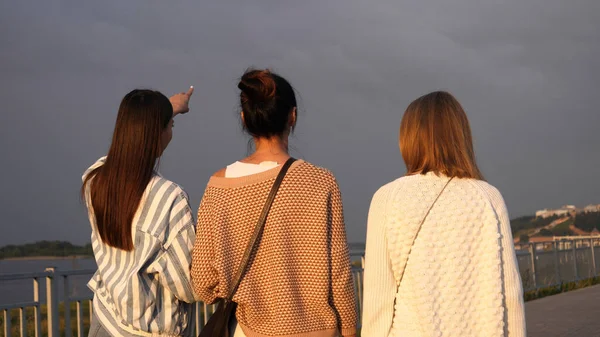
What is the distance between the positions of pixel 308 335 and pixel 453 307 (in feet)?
2.20

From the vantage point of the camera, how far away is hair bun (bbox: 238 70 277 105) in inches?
141

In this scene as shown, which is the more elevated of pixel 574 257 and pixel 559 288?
pixel 574 257

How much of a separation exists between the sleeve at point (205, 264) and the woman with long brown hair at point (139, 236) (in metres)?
0.04

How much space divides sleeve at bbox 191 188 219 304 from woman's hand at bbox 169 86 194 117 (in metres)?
0.57

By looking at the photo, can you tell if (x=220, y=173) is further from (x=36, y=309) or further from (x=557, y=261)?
(x=557, y=261)

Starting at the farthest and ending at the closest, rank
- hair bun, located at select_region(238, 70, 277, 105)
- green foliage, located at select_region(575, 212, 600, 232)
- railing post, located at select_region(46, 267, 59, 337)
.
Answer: green foliage, located at select_region(575, 212, 600, 232)
railing post, located at select_region(46, 267, 59, 337)
hair bun, located at select_region(238, 70, 277, 105)

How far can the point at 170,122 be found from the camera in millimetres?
3781

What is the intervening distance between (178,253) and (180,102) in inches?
32.0

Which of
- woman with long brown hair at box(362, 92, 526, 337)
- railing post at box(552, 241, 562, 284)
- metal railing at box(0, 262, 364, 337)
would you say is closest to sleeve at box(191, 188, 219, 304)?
woman with long brown hair at box(362, 92, 526, 337)

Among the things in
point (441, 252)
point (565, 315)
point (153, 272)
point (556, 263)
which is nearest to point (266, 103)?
point (153, 272)

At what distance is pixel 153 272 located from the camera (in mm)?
3502

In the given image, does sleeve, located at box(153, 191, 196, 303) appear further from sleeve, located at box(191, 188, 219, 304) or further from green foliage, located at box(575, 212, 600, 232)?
green foliage, located at box(575, 212, 600, 232)

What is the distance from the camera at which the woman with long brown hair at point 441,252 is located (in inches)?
123

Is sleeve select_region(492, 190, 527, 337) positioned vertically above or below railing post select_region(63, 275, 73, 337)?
above
